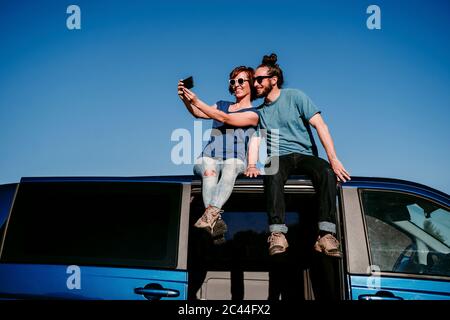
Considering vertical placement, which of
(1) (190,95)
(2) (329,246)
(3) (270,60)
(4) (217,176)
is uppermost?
(3) (270,60)

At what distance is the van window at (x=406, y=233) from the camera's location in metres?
2.54

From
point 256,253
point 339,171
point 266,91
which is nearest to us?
point 339,171

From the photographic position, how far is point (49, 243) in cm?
257

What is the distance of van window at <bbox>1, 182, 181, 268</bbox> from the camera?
2.54 meters

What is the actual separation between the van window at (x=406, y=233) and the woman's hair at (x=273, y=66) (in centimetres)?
132

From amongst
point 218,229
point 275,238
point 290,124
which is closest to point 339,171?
point 290,124

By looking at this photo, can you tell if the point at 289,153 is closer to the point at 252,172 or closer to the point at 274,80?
the point at 252,172

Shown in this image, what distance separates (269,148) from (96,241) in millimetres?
1528

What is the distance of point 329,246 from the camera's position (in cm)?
250

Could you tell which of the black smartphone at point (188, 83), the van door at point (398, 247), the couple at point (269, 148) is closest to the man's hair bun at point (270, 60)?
the couple at point (269, 148)

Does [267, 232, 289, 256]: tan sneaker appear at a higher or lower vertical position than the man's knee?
lower

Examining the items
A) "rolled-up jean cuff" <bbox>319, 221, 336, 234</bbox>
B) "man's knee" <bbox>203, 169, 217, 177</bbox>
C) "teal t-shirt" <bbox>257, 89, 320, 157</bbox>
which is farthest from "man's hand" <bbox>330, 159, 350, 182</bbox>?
"man's knee" <bbox>203, 169, 217, 177</bbox>

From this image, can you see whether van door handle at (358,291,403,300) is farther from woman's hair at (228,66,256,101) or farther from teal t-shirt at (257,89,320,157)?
woman's hair at (228,66,256,101)
